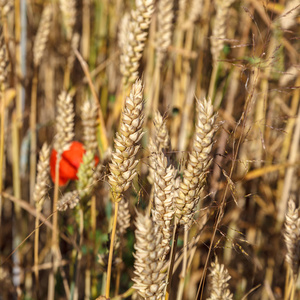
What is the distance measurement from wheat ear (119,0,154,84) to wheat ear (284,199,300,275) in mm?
383

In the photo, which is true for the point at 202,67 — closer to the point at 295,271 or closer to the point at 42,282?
the point at 295,271

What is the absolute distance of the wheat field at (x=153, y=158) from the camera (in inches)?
20.4

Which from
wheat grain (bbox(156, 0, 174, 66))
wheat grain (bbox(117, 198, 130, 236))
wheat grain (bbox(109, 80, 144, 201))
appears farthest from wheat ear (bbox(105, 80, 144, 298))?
wheat grain (bbox(156, 0, 174, 66))

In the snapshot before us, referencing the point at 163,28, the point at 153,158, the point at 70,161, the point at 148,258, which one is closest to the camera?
the point at 148,258

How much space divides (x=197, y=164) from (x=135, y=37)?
35 cm

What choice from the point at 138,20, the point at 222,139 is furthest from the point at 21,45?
the point at 222,139

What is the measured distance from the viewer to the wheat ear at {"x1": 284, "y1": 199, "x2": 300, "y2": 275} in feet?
2.15

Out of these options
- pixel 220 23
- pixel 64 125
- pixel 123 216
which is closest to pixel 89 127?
→ pixel 64 125

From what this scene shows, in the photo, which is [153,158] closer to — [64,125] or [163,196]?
[163,196]

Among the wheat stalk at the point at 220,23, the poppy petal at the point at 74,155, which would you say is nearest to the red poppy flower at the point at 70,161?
the poppy petal at the point at 74,155

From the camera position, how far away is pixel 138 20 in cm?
74

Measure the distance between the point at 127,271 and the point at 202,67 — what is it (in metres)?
0.63

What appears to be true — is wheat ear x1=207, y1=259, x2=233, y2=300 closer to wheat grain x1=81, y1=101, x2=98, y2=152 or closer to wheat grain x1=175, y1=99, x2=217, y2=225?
wheat grain x1=175, y1=99, x2=217, y2=225

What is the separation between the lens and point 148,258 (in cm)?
45
